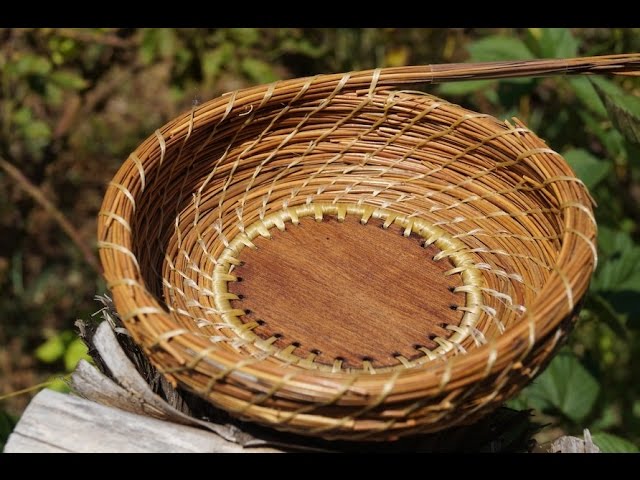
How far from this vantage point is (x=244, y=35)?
2.08 metres

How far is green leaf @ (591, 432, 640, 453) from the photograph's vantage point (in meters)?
1.22

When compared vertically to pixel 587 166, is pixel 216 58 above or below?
above

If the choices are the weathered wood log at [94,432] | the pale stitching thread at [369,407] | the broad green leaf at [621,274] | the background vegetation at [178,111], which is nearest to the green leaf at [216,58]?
the background vegetation at [178,111]

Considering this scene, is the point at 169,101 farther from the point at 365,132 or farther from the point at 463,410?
the point at 463,410

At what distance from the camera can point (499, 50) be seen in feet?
5.28

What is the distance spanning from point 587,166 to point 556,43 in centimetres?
25

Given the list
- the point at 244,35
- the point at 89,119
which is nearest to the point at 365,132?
the point at 244,35

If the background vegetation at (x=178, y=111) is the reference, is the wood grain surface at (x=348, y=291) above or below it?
below

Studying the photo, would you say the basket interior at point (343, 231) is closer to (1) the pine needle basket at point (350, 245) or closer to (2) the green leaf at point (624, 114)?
(1) the pine needle basket at point (350, 245)

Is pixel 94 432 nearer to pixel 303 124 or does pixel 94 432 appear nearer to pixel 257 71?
pixel 303 124

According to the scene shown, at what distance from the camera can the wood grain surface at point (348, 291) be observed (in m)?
1.01

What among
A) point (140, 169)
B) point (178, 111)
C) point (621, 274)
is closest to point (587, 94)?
point (621, 274)

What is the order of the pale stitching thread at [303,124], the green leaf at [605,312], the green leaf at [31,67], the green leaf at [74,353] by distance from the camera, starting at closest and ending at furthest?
the pale stitching thread at [303,124], the green leaf at [605,312], the green leaf at [74,353], the green leaf at [31,67]

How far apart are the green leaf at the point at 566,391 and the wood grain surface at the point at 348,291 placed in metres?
0.51
